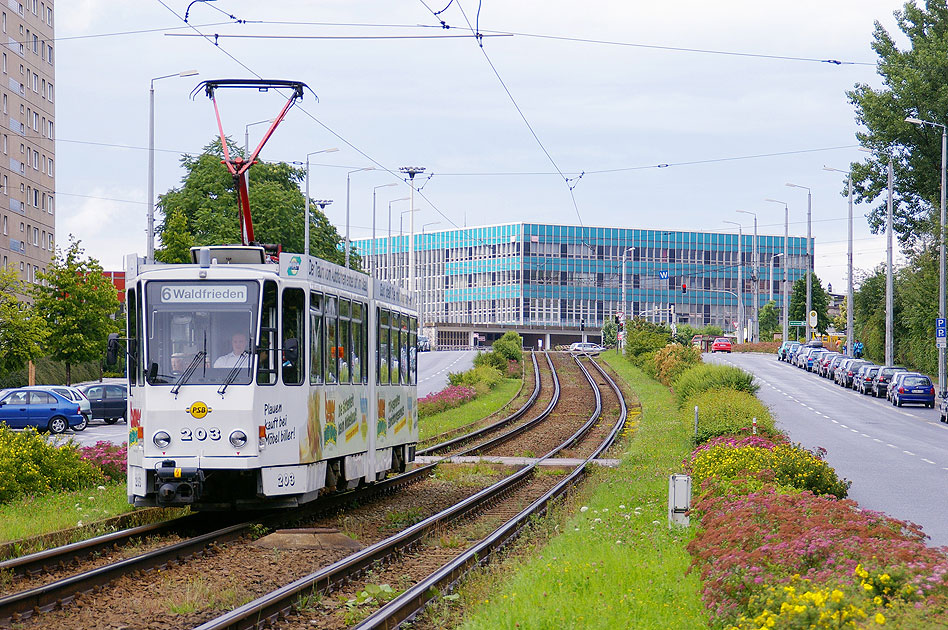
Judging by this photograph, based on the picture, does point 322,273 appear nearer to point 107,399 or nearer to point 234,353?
point 234,353

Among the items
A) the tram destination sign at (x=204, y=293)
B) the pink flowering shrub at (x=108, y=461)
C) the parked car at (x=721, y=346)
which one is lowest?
the pink flowering shrub at (x=108, y=461)

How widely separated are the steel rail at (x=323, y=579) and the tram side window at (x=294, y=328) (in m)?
2.33

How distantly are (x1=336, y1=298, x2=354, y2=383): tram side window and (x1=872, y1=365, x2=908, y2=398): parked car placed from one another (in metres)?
43.2

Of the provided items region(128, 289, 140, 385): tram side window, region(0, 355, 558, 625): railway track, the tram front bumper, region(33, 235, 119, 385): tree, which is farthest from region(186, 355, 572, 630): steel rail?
region(33, 235, 119, 385): tree

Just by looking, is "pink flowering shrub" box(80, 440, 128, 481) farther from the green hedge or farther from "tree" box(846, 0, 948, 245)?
"tree" box(846, 0, 948, 245)

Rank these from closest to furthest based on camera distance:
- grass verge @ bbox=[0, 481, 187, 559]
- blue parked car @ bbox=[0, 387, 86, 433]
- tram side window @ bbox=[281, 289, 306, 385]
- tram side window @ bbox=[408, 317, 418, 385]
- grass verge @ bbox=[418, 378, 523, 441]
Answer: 1. grass verge @ bbox=[0, 481, 187, 559]
2. tram side window @ bbox=[281, 289, 306, 385]
3. tram side window @ bbox=[408, 317, 418, 385]
4. blue parked car @ bbox=[0, 387, 86, 433]
5. grass verge @ bbox=[418, 378, 523, 441]

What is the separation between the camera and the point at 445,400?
46.4 metres

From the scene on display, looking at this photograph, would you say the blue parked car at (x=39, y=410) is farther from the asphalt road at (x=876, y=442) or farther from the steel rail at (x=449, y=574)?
the steel rail at (x=449, y=574)

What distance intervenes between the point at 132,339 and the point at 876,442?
24016 mm

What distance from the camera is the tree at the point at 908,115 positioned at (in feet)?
223

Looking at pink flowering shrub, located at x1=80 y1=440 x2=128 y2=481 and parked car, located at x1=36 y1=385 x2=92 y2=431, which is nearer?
pink flowering shrub, located at x1=80 y1=440 x2=128 y2=481

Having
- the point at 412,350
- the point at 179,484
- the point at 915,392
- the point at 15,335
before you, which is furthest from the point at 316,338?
the point at 915,392

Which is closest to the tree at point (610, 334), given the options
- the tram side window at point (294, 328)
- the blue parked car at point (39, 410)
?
the blue parked car at point (39, 410)

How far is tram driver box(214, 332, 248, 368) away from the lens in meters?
14.5
